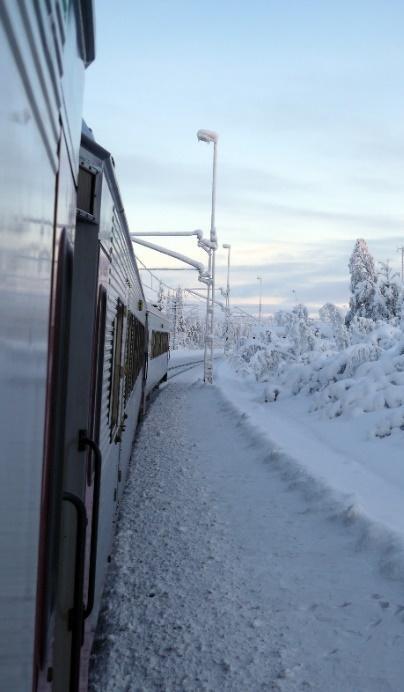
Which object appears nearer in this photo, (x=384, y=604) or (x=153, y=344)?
(x=384, y=604)

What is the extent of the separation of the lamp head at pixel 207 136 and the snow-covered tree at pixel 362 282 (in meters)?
17.1

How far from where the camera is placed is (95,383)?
3758mm

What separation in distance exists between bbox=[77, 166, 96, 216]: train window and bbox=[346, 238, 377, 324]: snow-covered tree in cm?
3808

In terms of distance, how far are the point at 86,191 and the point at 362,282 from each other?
40898 mm


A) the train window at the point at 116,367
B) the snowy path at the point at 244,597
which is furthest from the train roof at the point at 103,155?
the snowy path at the point at 244,597

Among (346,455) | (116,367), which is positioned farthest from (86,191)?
(346,455)

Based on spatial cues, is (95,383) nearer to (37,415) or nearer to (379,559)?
(37,415)

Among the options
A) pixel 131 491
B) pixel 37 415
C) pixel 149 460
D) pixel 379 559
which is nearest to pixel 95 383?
pixel 37 415

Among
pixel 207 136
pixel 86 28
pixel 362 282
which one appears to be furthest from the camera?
pixel 362 282

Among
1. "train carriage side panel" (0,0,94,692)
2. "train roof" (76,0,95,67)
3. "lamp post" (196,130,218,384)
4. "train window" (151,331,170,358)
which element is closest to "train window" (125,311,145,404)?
"train roof" (76,0,95,67)

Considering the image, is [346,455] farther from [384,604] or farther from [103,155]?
[103,155]

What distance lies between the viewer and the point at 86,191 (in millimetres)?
3562

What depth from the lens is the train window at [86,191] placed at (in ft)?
A: 11.5

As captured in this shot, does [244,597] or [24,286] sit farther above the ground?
[24,286]
